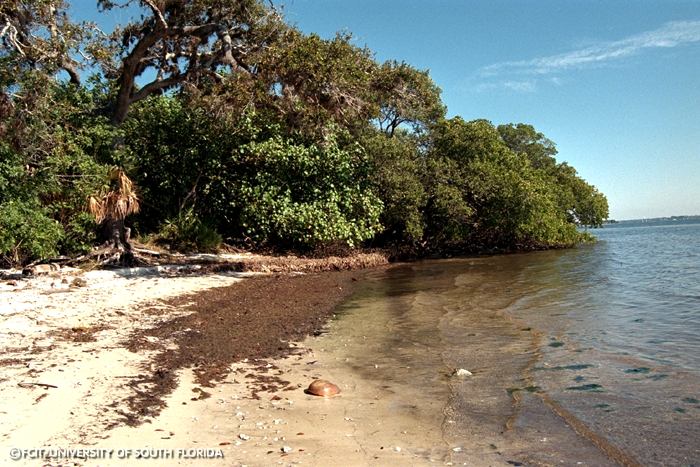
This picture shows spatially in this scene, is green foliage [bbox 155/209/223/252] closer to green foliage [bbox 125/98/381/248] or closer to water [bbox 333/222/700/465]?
Result: green foliage [bbox 125/98/381/248]

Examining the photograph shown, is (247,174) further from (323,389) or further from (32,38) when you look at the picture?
(323,389)

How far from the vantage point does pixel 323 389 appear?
508 centimetres

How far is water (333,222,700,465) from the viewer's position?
159 inches

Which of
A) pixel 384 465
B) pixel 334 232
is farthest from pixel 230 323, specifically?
pixel 334 232

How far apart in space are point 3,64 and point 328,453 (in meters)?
11.9

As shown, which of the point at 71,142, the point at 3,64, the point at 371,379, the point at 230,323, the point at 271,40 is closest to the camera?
the point at 371,379

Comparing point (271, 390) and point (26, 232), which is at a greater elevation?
point (26, 232)

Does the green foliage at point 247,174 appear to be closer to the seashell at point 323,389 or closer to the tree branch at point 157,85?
the tree branch at point 157,85

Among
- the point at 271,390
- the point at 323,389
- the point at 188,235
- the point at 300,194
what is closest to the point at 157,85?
the point at 188,235

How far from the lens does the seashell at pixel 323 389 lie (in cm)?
505

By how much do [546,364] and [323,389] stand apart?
9.85ft

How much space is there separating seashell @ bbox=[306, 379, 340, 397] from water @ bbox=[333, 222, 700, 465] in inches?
28.7

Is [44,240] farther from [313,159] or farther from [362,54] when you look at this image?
[362,54]

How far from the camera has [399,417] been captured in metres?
4.55
